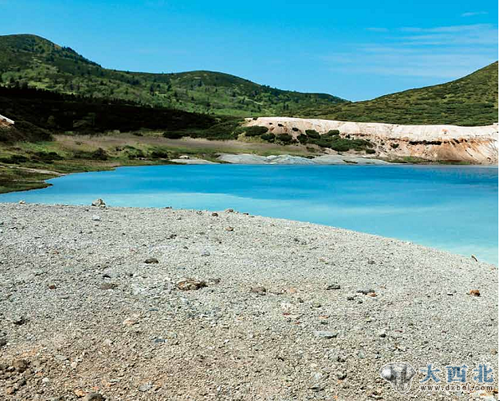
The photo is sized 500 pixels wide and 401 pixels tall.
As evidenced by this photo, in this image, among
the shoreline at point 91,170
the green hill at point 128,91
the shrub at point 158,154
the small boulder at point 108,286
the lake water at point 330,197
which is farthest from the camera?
the green hill at point 128,91

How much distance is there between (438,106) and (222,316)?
11197 centimetres

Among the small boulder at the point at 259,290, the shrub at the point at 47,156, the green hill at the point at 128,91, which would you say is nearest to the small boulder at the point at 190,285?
the small boulder at the point at 259,290

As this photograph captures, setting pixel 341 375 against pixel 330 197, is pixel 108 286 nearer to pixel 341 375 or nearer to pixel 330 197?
pixel 341 375

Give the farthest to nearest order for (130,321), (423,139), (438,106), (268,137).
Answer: (438,106) < (423,139) < (268,137) < (130,321)

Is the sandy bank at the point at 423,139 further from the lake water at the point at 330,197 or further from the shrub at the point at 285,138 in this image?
the lake water at the point at 330,197

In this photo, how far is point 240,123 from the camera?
7938cm

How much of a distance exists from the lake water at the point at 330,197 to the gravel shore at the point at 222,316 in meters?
7.96

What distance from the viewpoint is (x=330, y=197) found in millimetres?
32812

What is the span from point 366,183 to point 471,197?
33.6ft

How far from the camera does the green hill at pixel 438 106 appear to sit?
96625 mm

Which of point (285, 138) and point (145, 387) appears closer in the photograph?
point (145, 387)

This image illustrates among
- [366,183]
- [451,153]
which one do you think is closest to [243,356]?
[366,183]

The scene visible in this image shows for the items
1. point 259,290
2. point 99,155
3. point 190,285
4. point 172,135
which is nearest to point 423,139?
point 172,135

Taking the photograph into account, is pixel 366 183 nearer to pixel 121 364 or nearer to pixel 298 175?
pixel 298 175
